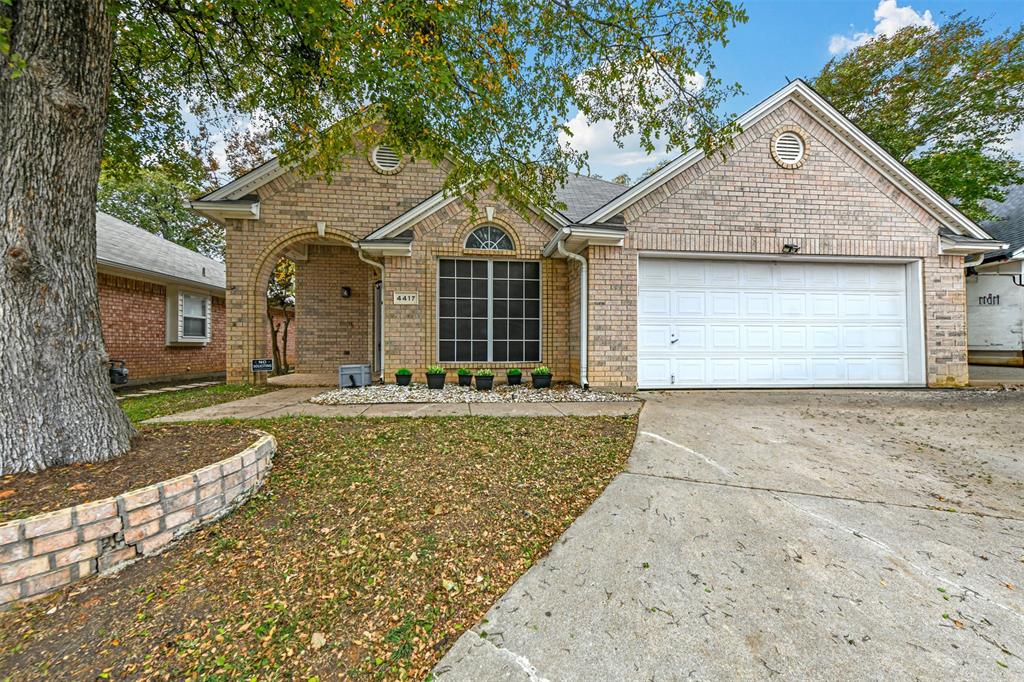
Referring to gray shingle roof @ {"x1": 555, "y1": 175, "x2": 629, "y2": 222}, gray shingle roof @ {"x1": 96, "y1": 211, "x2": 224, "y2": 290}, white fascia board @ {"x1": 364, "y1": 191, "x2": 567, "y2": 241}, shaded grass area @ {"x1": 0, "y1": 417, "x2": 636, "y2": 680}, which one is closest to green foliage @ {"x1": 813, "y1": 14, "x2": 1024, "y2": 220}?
gray shingle roof @ {"x1": 555, "y1": 175, "x2": 629, "y2": 222}

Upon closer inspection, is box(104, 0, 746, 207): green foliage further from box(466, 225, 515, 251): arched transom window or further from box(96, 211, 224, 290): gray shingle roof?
box(96, 211, 224, 290): gray shingle roof

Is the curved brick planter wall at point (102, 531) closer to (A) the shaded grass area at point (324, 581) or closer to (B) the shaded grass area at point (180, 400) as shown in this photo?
(A) the shaded grass area at point (324, 581)

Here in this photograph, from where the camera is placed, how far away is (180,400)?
6750 mm

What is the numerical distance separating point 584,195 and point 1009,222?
13935mm

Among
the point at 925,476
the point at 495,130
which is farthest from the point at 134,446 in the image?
the point at 925,476

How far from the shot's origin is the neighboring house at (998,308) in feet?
37.2

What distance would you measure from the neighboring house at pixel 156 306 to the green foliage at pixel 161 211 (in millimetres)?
10372

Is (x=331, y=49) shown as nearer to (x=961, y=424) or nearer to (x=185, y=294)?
(x=961, y=424)

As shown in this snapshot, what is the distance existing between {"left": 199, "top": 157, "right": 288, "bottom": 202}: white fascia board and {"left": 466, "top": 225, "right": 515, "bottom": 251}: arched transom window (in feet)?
13.4

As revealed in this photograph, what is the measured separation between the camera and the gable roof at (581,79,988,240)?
7.27 metres

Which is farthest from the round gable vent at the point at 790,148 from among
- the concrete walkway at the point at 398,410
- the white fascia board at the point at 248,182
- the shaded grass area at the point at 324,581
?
the white fascia board at the point at 248,182

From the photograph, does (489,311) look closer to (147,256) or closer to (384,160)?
A: (384,160)

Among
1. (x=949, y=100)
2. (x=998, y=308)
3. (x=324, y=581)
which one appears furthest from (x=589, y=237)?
(x=949, y=100)

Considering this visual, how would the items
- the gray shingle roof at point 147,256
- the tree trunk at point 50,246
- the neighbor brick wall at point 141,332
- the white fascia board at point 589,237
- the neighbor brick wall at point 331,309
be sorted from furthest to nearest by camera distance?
the neighbor brick wall at point 331,309
the neighbor brick wall at point 141,332
the gray shingle roof at point 147,256
the white fascia board at point 589,237
the tree trunk at point 50,246
